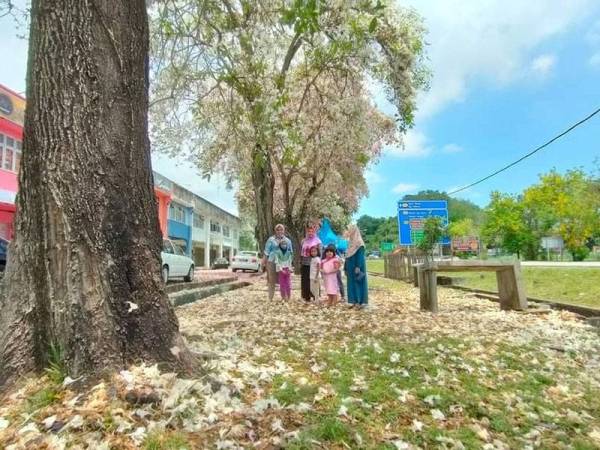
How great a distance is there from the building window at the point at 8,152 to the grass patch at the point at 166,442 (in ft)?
65.4

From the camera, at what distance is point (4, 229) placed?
20156mm

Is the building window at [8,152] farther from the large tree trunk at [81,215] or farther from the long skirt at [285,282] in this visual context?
the large tree trunk at [81,215]

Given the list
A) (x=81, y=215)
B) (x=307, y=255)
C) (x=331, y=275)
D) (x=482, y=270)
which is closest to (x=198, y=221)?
(x=307, y=255)

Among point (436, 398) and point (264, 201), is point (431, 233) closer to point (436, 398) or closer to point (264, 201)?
point (264, 201)

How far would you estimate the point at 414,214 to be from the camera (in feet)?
64.4

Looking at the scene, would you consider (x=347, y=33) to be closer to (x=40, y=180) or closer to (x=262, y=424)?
(x=40, y=180)

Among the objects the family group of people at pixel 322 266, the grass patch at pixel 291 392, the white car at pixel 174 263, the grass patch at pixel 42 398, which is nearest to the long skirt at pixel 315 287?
the family group of people at pixel 322 266

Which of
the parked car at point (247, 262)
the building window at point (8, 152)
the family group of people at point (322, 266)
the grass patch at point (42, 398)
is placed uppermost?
the building window at point (8, 152)

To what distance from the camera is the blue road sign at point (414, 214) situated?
A: 19.3m

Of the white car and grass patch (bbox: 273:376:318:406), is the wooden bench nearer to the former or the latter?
grass patch (bbox: 273:376:318:406)

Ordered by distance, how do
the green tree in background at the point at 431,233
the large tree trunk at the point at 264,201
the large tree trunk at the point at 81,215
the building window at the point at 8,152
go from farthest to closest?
the building window at the point at 8,152 → the green tree in background at the point at 431,233 → the large tree trunk at the point at 264,201 → the large tree trunk at the point at 81,215

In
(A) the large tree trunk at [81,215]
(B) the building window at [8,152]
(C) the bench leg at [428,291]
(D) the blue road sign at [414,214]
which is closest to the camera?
(A) the large tree trunk at [81,215]

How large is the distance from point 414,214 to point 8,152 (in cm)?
1647

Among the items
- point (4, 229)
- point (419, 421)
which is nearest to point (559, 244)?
point (4, 229)
